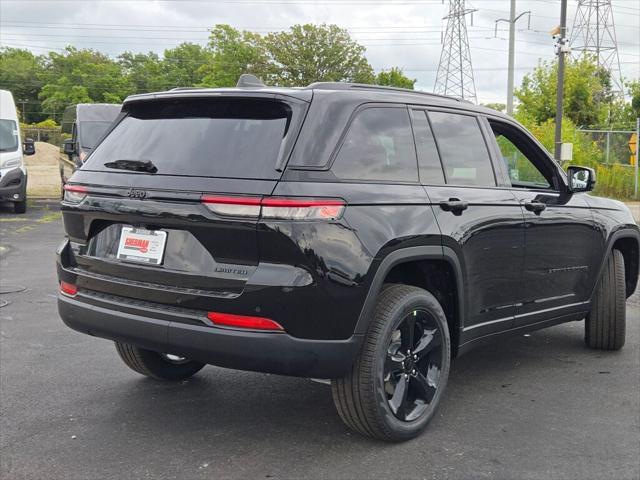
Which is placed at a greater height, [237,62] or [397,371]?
[237,62]

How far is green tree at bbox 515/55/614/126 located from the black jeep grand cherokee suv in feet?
113

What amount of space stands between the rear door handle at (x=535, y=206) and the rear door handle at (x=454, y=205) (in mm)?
729

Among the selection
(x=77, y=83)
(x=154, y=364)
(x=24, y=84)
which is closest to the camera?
(x=154, y=364)

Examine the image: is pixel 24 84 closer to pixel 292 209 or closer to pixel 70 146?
pixel 70 146

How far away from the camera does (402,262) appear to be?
3691 mm

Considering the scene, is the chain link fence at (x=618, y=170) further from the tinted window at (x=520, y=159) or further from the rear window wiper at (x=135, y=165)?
the rear window wiper at (x=135, y=165)

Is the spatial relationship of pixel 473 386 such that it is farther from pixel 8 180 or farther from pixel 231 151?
pixel 8 180

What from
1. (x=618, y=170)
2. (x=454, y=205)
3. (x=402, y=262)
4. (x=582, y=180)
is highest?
(x=582, y=180)

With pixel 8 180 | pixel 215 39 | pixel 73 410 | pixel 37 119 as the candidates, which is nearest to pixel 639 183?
pixel 8 180

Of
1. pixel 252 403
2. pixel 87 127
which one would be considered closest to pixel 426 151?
pixel 252 403

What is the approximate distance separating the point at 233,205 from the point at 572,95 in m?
37.5

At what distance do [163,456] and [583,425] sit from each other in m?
2.31

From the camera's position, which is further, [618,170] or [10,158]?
[618,170]

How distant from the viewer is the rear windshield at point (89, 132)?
19203mm
